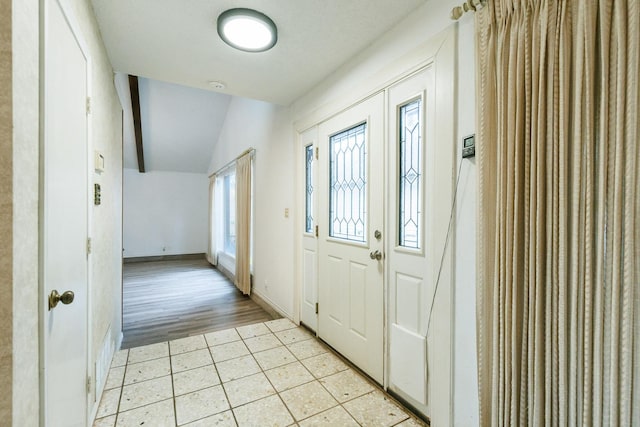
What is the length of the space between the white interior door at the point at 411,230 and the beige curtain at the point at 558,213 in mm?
366

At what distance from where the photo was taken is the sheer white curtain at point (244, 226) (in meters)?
4.20

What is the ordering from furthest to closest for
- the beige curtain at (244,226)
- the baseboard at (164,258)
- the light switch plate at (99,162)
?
the baseboard at (164,258), the beige curtain at (244,226), the light switch plate at (99,162)

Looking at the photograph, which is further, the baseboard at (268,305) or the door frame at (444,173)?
the baseboard at (268,305)

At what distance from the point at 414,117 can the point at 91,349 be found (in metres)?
2.33

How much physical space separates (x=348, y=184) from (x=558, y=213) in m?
1.45

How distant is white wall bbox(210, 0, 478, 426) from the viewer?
1.38 meters

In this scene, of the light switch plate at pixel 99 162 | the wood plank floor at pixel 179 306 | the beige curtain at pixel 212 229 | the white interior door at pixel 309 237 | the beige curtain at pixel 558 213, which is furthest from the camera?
the beige curtain at pixel 212 229

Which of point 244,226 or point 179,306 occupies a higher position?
point 244,226

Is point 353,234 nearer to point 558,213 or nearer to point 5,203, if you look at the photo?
point 558,213

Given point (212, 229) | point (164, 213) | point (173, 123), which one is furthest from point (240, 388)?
point (164, 213)

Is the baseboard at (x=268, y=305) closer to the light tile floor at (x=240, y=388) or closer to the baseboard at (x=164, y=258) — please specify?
the light tile floor at (x=240, y=388)

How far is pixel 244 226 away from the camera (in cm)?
438

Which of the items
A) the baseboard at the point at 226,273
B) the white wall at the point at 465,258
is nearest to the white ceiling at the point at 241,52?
the white wall at the point at 465,258

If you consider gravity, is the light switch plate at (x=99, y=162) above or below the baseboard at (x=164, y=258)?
above
